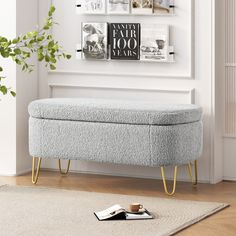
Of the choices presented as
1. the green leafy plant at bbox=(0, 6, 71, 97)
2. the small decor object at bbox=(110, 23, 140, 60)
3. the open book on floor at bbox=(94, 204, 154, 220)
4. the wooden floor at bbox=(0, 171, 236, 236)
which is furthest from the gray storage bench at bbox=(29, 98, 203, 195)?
the green leafy plant at bbox=(0, 6, 71, 97)

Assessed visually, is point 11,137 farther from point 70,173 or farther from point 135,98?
point 135,98

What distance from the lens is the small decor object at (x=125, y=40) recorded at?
4.29m

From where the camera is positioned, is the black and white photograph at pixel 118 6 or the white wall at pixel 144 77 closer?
the white wall at pixel 144 77

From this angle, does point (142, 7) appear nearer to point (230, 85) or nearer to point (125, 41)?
point (125, 41)

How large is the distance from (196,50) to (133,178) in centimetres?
104

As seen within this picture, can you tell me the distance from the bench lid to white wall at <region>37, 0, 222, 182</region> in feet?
0.86

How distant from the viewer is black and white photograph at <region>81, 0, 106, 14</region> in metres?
4.38

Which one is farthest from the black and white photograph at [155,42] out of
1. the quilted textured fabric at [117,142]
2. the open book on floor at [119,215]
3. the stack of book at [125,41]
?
the open book on floor at [119,215]

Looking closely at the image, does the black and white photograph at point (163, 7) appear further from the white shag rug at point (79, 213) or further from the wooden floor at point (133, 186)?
the white shag rug at point (79, 213)

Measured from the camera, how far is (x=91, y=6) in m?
4.41

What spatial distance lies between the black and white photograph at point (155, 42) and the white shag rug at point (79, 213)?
1106 millimetres

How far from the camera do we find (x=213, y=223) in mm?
3049

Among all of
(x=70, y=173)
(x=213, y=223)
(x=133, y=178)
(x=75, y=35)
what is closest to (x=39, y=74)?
(x=75, y=35)

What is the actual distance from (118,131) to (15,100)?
968 millimetres
